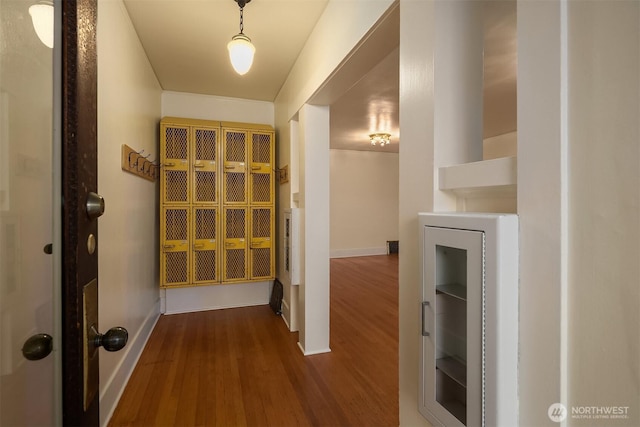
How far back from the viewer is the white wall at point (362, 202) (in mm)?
7949

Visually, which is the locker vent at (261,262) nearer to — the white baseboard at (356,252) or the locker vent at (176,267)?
the locker vent at (176,267)

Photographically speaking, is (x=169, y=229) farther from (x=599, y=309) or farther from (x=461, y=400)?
(x=599, y=309)

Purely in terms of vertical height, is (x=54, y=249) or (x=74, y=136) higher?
(x=74, y=136)

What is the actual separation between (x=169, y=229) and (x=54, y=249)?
3019 millimetres

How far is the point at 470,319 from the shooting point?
0.85 metres

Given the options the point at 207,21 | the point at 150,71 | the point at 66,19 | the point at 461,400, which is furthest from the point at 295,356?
the point at 150,71

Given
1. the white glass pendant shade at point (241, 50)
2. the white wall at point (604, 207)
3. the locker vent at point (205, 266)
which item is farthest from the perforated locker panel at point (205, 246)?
the white wall at point (604, 207)

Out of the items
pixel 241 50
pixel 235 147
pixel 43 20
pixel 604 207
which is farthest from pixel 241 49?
pixel 604 207

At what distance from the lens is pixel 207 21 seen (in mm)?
2301

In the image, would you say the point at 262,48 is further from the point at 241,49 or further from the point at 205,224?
the point at 205,224

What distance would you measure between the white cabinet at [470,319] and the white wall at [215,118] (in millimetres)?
3213

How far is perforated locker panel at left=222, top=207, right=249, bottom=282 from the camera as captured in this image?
357 centimetres

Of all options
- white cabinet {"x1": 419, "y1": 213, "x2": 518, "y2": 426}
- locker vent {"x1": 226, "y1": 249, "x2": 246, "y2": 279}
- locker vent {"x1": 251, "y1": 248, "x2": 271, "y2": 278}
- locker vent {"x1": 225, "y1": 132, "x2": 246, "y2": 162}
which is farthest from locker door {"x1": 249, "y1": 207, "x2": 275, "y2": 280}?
white cabinet {"x1": 419, "y1": 213, "x2": 518, "y2": 426}

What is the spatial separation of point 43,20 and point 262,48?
2.32 metres
